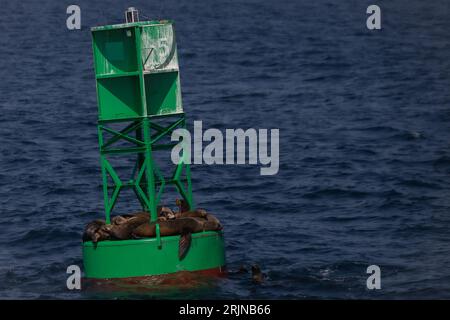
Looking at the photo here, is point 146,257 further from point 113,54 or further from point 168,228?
point 113,54

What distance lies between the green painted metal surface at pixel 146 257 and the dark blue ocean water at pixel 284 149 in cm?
80

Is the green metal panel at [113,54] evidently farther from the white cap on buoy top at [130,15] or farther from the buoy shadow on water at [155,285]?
the buoy shadow on water at [155,285]

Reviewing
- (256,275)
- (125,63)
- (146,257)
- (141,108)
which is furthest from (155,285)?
(125,63)

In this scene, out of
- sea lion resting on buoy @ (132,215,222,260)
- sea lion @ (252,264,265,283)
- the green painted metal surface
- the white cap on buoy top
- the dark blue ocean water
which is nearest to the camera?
the green painted metal surface

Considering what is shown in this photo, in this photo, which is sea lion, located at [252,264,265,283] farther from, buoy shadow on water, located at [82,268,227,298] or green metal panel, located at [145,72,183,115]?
green metal panel, located at [145,72,183,115]

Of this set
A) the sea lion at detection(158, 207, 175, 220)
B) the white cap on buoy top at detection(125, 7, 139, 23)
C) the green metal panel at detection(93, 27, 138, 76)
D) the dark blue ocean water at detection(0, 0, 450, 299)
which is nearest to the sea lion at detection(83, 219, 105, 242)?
the dark blue ocean water at detection(0, 0, 450, 299)

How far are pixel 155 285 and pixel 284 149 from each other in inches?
1024

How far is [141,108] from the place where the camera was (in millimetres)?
34719

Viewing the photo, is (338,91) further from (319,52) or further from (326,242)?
(326,242)

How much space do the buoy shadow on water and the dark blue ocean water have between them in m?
0.22

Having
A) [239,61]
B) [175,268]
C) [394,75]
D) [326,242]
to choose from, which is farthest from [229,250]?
[239,61]

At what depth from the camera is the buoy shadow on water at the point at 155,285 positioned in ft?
111

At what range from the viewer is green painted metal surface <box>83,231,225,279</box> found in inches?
1344
